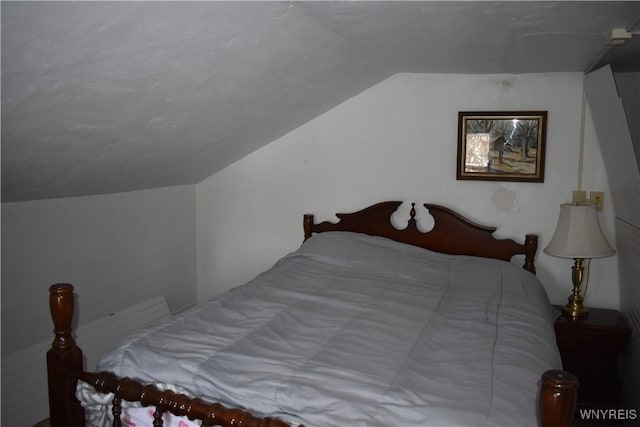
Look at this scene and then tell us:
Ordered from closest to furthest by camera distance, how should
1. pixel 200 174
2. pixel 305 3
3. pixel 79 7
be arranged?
pixel 79 7 → pixel 305 3 → pixel 200 174

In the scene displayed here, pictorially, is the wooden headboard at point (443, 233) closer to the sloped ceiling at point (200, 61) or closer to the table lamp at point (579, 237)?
the table lamp at point (579, 237)

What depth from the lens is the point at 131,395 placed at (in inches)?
63.7

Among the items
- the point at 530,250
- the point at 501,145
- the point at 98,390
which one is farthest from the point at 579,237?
the point at 98,390

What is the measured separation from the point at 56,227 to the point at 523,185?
2.60 m

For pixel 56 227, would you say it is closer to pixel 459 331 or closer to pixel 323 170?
pixel 323 170

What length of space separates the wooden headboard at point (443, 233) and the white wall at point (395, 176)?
0.29ft

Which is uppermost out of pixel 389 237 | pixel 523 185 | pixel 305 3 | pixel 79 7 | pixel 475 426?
pixel 305 3

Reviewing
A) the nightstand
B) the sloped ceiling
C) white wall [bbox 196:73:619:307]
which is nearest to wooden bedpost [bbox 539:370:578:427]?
the sloped ceiling

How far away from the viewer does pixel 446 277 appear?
2.81 m

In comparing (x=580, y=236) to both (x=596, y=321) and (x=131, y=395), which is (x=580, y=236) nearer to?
(x=596, y=321)

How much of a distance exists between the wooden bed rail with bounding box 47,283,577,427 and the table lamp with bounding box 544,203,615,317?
148 centimetres

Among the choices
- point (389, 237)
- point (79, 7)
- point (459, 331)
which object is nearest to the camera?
point (79, 7)

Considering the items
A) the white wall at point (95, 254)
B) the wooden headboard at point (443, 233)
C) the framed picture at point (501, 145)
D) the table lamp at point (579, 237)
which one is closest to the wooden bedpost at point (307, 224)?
the wooden headboard at point (443, 233)

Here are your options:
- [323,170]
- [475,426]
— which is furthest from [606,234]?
[475,426]
